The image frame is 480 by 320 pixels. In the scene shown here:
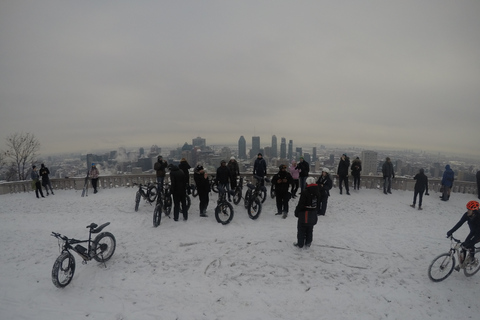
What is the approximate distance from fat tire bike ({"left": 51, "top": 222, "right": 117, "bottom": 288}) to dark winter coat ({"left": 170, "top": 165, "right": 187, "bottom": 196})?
2.51 m

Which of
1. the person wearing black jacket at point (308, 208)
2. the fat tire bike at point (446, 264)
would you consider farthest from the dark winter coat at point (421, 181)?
the person wearing black jacket at point (308, 208)

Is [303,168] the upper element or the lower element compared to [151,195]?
upper

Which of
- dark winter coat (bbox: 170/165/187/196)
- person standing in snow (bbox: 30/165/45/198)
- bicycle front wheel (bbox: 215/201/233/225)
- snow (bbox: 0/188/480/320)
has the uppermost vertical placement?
dark winter coat (bbox: 170/165/187/196)

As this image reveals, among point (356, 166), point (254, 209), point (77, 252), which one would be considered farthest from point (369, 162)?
point (77, 252)

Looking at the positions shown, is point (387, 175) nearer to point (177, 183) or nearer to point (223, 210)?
point (223, 210)

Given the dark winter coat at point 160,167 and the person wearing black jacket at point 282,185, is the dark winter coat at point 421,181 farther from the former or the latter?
the dark winter coat at point 160,167

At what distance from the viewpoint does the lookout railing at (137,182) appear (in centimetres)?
1260

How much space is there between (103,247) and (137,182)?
8491mm

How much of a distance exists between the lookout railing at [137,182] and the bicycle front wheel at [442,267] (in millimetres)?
8010

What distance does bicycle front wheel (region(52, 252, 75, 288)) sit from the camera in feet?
14.1

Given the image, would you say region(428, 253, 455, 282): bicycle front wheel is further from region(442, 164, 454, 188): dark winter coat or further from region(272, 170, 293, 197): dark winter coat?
region(442, 164, 454, 188): dark winter coat

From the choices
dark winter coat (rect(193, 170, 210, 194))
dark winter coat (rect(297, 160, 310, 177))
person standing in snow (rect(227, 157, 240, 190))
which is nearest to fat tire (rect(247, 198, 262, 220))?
person standing in snow (rect(227, 157, 240, 190))

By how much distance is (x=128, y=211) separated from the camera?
9234mm

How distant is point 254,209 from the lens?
337 inches
